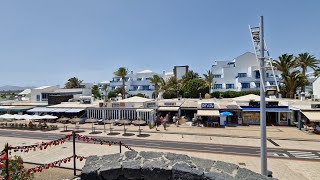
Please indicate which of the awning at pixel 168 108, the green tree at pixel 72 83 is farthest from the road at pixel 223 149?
the green tree at pixel 72 83

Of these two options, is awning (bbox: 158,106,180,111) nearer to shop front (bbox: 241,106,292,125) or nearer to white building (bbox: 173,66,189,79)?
shop front (bbox: 241,106,292,125)

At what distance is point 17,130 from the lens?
40156 millimetres

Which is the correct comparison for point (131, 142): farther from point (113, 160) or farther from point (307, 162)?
point (113, 160)

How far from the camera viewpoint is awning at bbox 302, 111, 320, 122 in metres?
33.9

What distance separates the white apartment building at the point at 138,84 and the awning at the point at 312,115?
60005mm

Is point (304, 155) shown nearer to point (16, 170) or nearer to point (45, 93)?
point (16, 170)

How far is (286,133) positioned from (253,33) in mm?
27995

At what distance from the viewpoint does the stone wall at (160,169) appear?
6.95 m

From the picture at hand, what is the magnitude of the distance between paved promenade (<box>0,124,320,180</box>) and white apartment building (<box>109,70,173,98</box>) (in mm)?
51704

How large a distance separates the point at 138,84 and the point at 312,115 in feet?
220

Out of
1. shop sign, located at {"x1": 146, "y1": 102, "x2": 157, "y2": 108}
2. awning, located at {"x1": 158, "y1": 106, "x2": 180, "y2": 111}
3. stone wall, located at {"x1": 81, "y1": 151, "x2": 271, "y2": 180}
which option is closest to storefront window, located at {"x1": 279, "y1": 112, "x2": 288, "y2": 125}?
awning, located at {"x1": 158, "y1": 106, "x2": 180, "y2": 111}

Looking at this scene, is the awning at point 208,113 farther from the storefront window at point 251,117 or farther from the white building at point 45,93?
the white building at point 45,93

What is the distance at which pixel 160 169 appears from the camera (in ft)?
24.0

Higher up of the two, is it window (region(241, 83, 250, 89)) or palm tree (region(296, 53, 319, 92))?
palm tree (region(296, 53, 319, 92))
